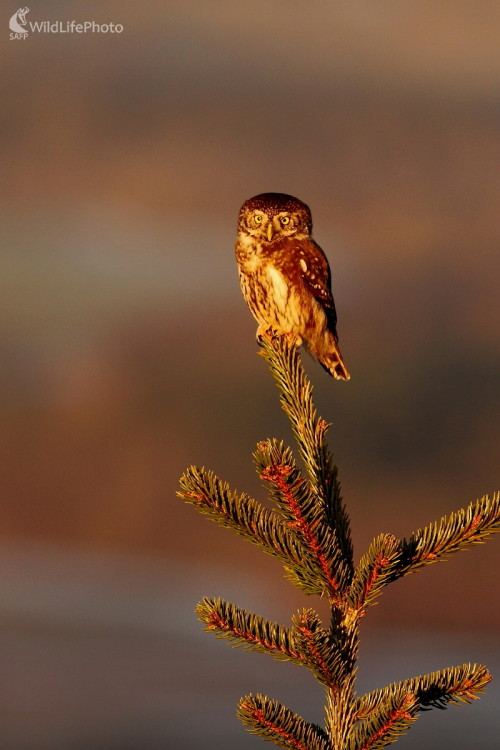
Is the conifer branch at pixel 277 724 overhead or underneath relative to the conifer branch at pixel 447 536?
underneath

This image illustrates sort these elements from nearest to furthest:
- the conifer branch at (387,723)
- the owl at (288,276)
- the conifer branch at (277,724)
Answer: the conifer branch at (387,723) < the conifer branch at (277,724) < the owl at (288,276)

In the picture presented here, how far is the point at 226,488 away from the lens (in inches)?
95.6

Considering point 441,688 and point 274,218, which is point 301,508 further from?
point 274,218

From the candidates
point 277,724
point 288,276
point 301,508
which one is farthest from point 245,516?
point 288,276

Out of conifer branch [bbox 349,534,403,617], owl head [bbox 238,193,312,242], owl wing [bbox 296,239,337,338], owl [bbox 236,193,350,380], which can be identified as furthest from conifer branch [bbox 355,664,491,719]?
owl head [bbox 238,193,312,242]

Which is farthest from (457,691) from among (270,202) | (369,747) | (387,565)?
(270,202)

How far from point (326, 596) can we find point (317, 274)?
4048 millimetres

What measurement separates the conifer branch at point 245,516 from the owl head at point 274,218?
4.17 meters

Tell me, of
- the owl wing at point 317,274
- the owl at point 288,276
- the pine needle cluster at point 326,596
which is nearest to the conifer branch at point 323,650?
the pine needle cluster at point 326,596

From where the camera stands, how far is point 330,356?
255 inches

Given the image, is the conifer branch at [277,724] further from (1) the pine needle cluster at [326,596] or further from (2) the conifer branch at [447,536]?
(2) the conifer branch at [447,536]

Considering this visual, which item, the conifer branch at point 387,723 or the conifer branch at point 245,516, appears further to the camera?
the conifer branch at point 245,516

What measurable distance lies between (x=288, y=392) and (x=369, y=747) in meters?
1.27

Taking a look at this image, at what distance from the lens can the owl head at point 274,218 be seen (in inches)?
254
